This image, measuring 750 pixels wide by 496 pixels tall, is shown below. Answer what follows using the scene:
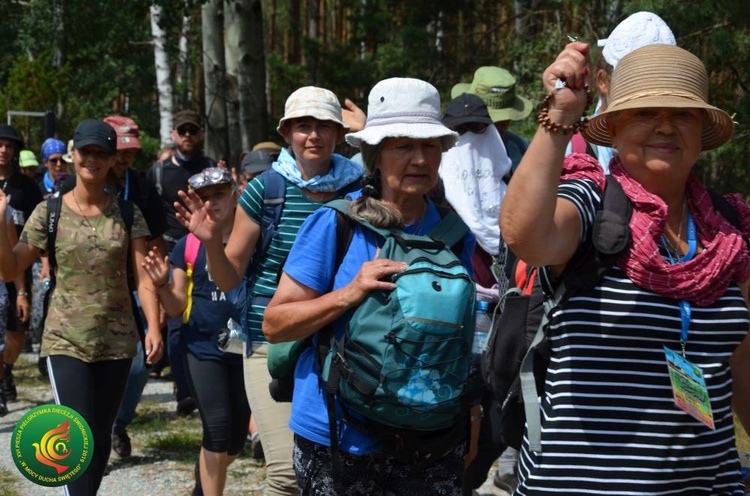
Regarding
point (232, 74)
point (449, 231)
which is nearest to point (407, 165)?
point (449, 231)

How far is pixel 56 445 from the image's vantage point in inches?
193

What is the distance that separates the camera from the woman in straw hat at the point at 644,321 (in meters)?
2.59

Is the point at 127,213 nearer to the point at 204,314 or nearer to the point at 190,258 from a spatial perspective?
the point at 190,258

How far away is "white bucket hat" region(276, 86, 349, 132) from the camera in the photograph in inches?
188

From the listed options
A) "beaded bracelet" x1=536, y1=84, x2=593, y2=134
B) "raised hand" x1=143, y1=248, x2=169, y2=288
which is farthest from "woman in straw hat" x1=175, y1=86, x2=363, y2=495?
"beaded bracelet" x1=536, y1=84, x2=593, y2=134

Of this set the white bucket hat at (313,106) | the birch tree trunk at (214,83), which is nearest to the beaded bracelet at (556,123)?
the white bucket hat at (313,106)

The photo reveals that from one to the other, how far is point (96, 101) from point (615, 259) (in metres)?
34.5

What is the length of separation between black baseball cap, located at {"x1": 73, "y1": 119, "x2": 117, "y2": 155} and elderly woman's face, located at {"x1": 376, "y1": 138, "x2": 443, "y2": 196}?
2307mm

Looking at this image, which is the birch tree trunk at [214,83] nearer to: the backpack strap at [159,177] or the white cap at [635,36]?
the backpack strap at [159,177]

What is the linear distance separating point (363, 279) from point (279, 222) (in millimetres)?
1440

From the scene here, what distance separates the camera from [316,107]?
15.7 feet

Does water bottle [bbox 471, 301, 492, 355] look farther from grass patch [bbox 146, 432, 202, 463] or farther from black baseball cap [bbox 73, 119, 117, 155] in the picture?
grass patch [bbox 146, 432, 202, 463]

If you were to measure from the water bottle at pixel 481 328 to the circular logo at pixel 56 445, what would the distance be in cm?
187

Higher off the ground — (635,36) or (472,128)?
(635,36)
